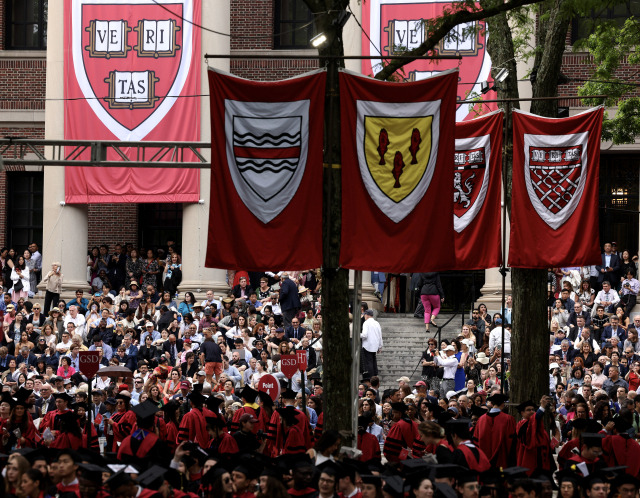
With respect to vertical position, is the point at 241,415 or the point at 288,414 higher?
the point at 288,414

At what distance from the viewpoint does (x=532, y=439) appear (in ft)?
52.6

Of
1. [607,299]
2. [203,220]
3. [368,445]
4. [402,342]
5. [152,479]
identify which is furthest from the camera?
[203,220]

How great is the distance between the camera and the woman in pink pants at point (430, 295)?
88.2ft

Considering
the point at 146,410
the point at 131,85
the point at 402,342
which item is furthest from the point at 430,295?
the point at 146,410

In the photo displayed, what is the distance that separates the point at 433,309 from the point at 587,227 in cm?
1106

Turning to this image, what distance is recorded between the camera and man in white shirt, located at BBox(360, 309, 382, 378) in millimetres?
24628

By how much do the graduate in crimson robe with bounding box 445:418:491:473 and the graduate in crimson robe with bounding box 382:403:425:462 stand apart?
2.15 metres

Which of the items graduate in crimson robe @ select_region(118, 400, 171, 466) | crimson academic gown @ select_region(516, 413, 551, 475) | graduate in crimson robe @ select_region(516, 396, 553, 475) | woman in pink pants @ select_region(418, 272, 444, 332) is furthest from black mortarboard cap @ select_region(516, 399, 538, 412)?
woman in pink pants @ select_region(418, 272, 444, 332)

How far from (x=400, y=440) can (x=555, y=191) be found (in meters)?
4.12

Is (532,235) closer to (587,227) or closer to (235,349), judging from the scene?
(587,227)

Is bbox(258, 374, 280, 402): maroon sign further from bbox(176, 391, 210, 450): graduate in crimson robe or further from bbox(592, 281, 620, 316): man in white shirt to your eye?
bbox(592, 281, 620, 316): man in white shirt

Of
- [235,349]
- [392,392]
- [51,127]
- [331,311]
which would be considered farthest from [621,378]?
[51,127]

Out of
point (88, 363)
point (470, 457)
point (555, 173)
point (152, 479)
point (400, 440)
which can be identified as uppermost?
point (555, 173)

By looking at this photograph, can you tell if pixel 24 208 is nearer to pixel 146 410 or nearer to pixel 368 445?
pixel 146 410
